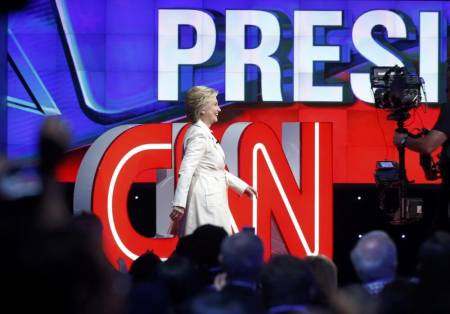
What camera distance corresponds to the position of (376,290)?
438cm

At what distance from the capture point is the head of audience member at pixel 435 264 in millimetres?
3736

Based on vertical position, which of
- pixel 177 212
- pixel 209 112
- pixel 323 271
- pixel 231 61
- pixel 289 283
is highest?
pixel 231 61

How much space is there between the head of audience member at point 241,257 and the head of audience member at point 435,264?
0.69 m

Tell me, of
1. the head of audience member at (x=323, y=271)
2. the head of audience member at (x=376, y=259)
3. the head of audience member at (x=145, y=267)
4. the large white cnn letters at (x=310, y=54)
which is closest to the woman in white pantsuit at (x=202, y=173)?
the head of audience member at (x=145, y=267)

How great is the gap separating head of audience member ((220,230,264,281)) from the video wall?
202 inches

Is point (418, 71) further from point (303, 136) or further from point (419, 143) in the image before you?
point (419, 143)

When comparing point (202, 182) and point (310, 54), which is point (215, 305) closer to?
point (202, 182)

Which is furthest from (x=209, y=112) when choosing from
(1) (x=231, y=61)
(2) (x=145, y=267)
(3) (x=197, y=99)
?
(1) (x=231, y=61)

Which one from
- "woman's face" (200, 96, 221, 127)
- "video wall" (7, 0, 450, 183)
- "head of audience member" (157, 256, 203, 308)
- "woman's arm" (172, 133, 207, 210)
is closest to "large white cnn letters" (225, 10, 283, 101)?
"video wall" (7, 0, 450, 183)

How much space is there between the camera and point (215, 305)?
313 centimetres

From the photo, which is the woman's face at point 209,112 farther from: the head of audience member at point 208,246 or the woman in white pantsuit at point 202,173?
the head of audience member at point 208,246

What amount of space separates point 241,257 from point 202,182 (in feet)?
8.64

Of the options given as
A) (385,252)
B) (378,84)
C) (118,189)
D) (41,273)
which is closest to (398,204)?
(378,84)

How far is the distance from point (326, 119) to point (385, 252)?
5.20m
